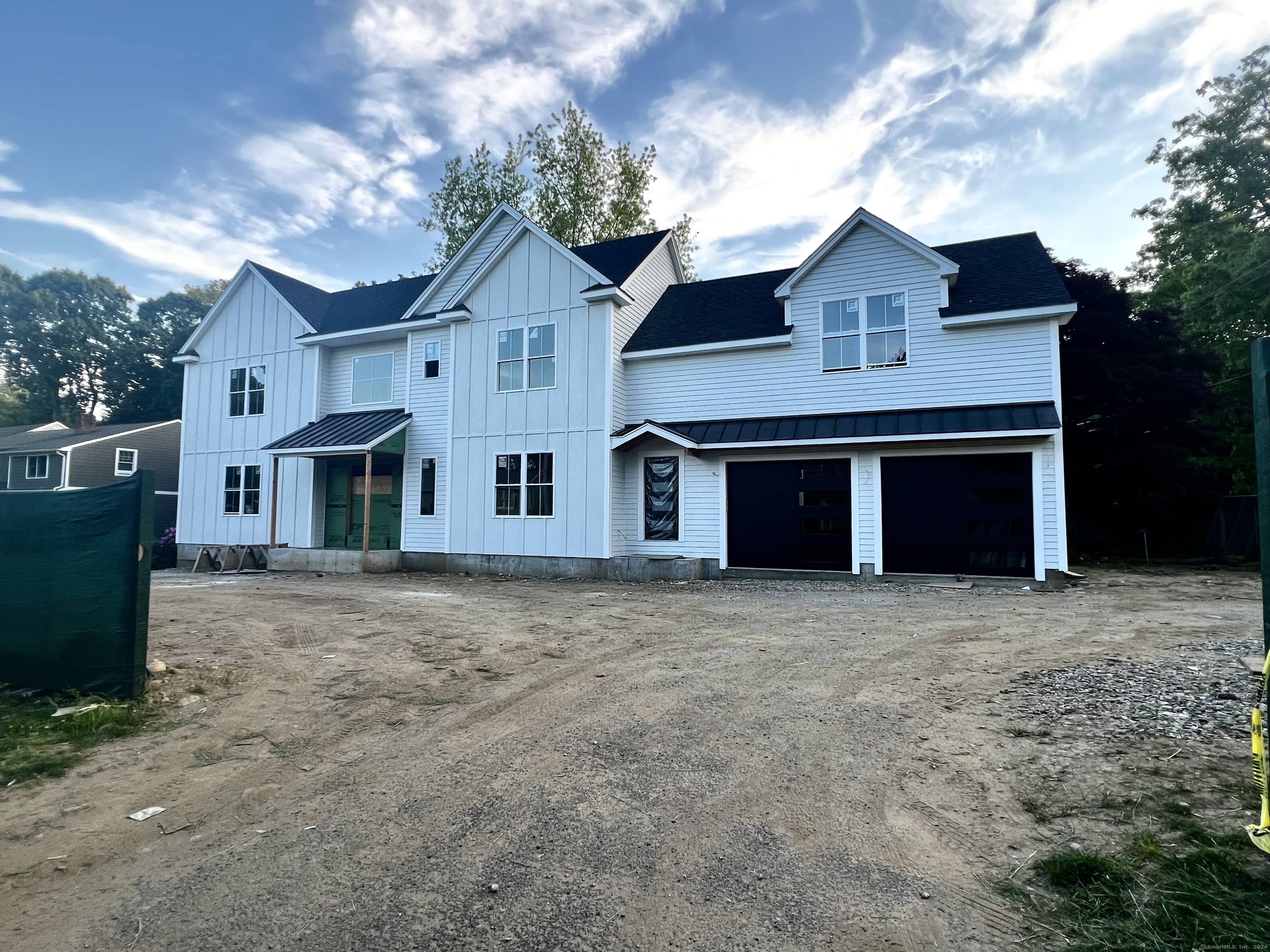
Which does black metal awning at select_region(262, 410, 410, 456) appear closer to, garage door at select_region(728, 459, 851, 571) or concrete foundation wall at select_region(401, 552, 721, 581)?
concrete foundation wall at select_region(401, 552, 721, 581)

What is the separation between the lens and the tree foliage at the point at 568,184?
29.7m

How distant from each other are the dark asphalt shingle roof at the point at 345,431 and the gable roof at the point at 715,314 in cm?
688

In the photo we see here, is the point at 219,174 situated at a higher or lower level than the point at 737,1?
lower

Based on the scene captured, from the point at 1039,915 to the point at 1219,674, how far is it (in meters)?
4.73

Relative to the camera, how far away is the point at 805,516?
569 inches

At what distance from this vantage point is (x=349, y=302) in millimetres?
21203

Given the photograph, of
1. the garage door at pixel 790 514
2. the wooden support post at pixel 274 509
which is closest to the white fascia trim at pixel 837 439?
the garage door at pixel 790 514

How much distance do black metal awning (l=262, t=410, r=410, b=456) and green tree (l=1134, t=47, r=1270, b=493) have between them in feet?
80.9

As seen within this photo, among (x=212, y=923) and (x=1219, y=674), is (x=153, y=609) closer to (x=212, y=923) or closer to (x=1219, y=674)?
(x=212, y=923)

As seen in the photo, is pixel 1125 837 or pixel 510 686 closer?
pixel 1125 837

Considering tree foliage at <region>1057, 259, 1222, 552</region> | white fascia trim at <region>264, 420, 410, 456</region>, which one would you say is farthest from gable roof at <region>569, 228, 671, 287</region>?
tree foliage at <region>1057, 259, 1222, 552</region>

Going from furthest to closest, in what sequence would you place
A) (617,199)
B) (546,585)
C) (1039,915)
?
(617,199) → (546,585) → (1039,915)

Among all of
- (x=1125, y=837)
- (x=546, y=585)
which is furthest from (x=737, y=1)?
(x=1125, y=837)

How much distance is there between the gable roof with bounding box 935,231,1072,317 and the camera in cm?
1290
